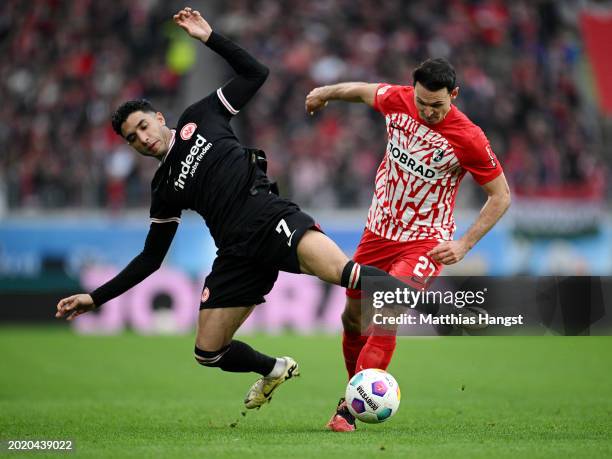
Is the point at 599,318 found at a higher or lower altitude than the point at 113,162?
lower

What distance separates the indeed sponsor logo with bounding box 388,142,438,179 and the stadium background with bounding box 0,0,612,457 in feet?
24.6

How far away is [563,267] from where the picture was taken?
65.6 feet

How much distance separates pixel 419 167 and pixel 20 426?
3480 millimetres

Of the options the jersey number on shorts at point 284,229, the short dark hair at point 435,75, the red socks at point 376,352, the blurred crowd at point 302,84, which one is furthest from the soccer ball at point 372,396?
the blurred crowd at point 302,84

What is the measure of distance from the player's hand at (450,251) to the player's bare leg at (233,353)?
59.3 inches

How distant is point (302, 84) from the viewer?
22.3 meters

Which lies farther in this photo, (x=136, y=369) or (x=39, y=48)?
(x=39, y=48)

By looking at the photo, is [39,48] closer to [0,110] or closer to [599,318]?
[0,110]

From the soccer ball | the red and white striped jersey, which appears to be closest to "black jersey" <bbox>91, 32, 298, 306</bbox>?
the red and white striped jersey

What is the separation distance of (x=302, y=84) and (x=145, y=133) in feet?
50.3

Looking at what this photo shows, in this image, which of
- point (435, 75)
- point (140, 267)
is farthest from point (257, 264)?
point (435, 75)

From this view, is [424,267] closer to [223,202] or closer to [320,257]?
[320,257]

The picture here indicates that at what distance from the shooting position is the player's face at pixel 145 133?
719 centimetres

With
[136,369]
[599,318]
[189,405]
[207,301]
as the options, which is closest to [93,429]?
[207,301]
